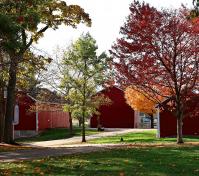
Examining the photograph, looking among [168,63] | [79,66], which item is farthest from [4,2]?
[79,66]

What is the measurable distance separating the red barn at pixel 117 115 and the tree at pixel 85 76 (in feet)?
78.0

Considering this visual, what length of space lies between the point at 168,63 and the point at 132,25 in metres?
3.03

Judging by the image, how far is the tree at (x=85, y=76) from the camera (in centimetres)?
4141

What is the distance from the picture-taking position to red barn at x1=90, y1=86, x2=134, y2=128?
6619cm

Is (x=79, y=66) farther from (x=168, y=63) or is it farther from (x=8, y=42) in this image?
(x=8, y=42)

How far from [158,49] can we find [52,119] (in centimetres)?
4096

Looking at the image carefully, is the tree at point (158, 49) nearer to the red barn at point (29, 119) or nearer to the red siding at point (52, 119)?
the red barn at point (29, 119)

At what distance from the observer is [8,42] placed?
18391 millimetres

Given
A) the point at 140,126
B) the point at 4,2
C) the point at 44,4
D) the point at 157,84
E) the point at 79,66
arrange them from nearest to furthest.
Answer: the point at 4,2
the point at 44,4
the point at 157,84
the point at 79,66
the point at 140,126

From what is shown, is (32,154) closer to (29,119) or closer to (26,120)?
(29,119)

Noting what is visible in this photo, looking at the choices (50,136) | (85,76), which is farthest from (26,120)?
(85,76)

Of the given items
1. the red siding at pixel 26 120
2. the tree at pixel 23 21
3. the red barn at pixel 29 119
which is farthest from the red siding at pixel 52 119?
the tree at pixel 23 21

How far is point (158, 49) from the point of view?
27.3 metres

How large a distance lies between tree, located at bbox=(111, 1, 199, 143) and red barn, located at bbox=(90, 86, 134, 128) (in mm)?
37769
